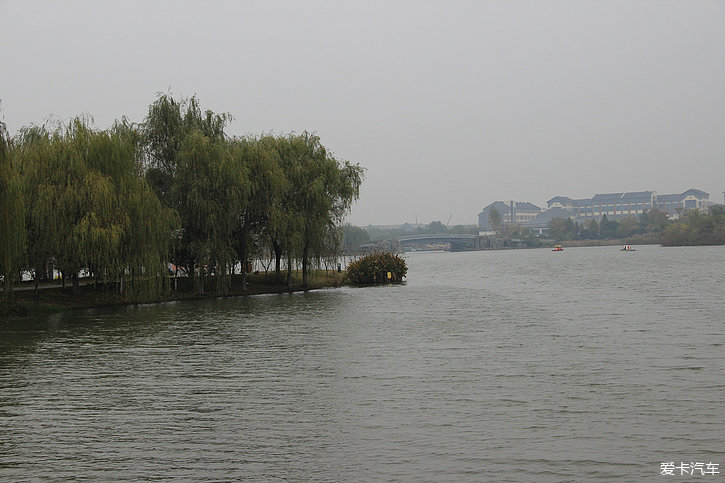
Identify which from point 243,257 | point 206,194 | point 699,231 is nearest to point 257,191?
point 206,194

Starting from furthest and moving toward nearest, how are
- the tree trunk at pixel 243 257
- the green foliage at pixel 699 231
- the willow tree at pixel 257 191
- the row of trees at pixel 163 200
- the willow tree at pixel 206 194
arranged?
the green foliage at pixel 699 231 → the tree trunk at pixel 243 257 → the willow tree at pixel 257 191 → the willow tree at pixel 206 194 → the row of trees at pixel 163 200

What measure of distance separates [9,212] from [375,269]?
111ft

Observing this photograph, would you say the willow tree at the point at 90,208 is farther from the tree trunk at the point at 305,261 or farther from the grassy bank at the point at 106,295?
the tree trunk at the point at 305,261

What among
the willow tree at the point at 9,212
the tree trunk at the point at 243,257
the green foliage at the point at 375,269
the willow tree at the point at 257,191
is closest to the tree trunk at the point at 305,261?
the willow tree at the point at 257,191

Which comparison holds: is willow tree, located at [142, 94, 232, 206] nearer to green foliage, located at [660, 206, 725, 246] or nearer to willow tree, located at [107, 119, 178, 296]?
willow tree, located at [107, 119, 178, 296]

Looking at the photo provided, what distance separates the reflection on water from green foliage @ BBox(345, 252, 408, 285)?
92.8ft

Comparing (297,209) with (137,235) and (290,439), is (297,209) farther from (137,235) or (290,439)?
(290,439)

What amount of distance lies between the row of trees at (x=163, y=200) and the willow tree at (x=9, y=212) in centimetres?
4

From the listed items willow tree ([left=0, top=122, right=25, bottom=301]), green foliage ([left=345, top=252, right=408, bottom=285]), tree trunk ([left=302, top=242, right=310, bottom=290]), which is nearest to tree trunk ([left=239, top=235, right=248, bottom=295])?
tree trunk ([left=302, top=242, right=310, bottom=290])

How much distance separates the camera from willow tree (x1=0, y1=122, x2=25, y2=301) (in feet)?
92.5

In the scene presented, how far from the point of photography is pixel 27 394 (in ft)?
50.5

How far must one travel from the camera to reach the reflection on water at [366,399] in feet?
33.6

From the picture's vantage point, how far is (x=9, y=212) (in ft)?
93.8

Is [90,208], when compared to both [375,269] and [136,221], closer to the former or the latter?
[136,221]
